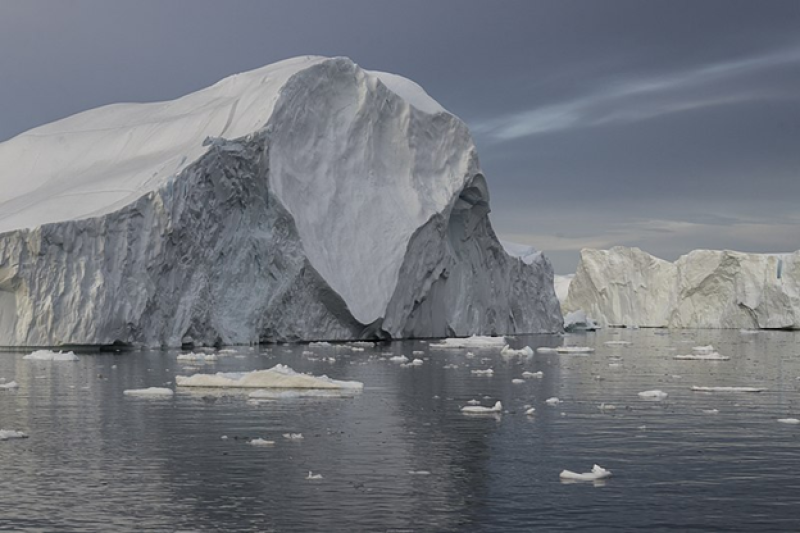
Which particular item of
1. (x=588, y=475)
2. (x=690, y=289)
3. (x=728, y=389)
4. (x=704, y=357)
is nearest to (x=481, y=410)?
(x=588, y=475)

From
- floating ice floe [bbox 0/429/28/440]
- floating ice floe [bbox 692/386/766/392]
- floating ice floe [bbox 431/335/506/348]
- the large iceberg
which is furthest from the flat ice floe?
floating ice floe [bbox 431/335/506/348]

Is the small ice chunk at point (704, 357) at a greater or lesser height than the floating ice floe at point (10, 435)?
greater

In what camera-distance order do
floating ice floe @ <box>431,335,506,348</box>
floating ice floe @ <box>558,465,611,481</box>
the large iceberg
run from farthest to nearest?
floating ice floe @ <box>431,335,506,348</box>, the large iceberg, floating ice floe @ <box>558,465,611,481</box>

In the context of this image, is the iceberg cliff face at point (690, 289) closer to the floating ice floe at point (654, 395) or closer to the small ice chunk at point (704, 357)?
the small ice chunk at point (704, 357)

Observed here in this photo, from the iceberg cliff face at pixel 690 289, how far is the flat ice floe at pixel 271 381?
6168 centimetres

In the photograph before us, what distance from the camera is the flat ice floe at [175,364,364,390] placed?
16.9 meters

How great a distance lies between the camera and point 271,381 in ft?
55.9

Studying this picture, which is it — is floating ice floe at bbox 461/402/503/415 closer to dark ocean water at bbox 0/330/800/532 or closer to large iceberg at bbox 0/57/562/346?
dark ocean water at bbox 0/330/800/532

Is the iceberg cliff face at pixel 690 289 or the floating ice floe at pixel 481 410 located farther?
the iceberg cliff face at pixel 690 289

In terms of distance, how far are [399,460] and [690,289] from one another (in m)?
72.2

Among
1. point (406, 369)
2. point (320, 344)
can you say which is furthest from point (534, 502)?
point (320, 344)

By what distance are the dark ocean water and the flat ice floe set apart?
2.76 feet

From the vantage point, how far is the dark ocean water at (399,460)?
7.44m

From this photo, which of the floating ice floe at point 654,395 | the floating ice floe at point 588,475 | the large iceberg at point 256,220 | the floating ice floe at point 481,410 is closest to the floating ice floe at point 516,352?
the large iceberg at point 256,220
